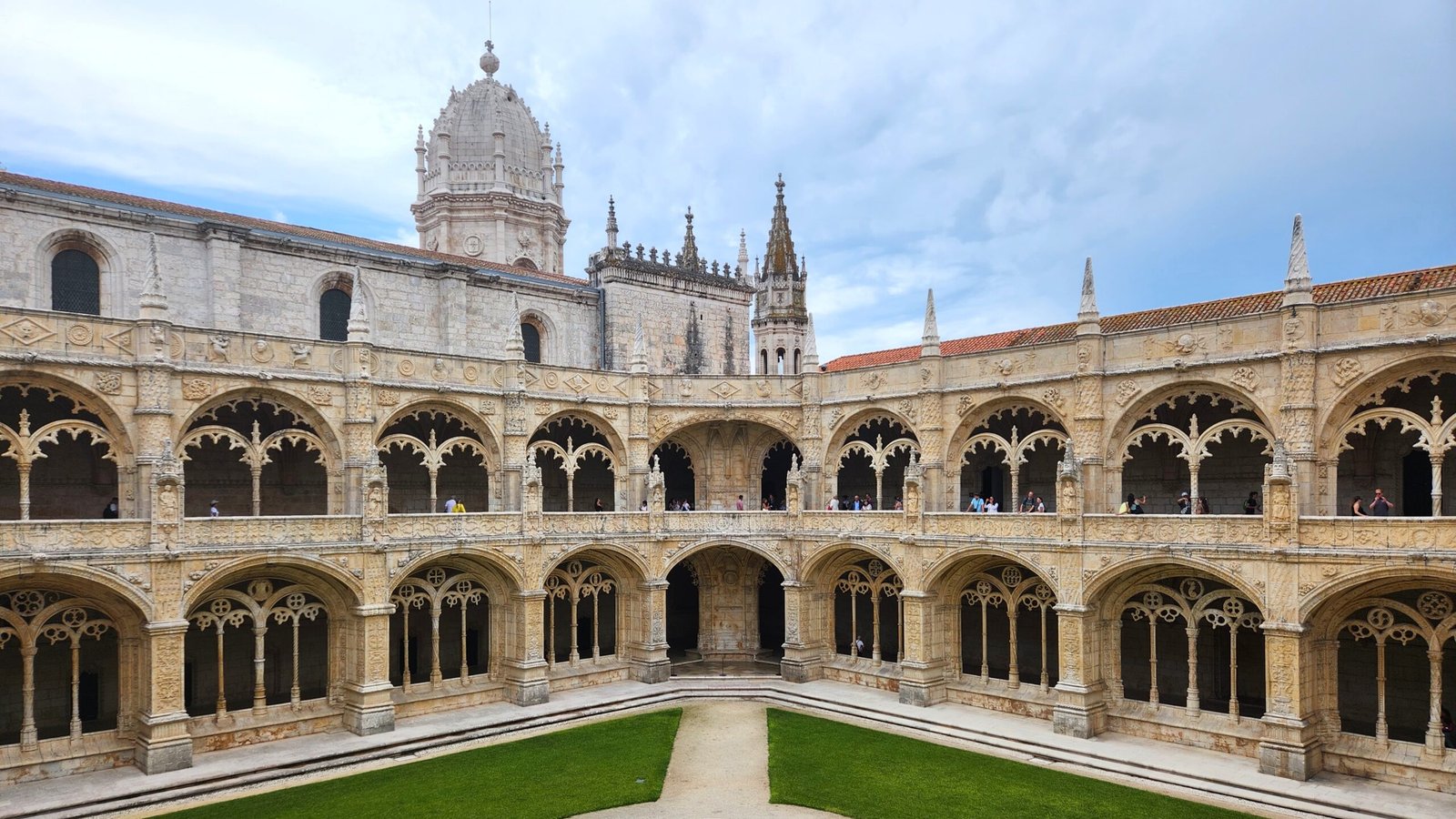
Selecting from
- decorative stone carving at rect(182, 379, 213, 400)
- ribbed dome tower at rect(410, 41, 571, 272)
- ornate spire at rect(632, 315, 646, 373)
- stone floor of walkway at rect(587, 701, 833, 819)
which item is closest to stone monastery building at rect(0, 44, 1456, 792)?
decorative stone carving at rect(182, 379, 213, 400)

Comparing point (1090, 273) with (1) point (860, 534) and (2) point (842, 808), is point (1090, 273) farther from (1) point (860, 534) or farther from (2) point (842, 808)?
(2) point (842, 808)

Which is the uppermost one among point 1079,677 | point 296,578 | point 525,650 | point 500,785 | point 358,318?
point 358,318

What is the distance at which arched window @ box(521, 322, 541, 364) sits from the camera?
36.4 meters

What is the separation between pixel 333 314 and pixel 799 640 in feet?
60.8

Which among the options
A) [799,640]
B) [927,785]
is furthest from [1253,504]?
[799,640]

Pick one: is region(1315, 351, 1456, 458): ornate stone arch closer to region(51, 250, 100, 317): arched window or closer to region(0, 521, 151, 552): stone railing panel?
region(0, 521, 151, 552): stone railing panel

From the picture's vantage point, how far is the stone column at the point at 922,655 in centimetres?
2870

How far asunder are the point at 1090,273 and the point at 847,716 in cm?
1415

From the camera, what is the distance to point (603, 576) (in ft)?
110

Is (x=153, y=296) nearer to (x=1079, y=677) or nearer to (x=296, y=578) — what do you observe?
(x=296, y=578)

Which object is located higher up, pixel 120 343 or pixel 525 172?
pixel 525 172

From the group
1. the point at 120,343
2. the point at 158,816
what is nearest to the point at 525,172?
the point at 120,343

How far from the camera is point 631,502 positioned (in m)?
32.4

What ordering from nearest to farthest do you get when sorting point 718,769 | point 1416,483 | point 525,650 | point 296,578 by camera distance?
point 718,769
point 1416,483
point 296,578
point 525,650
